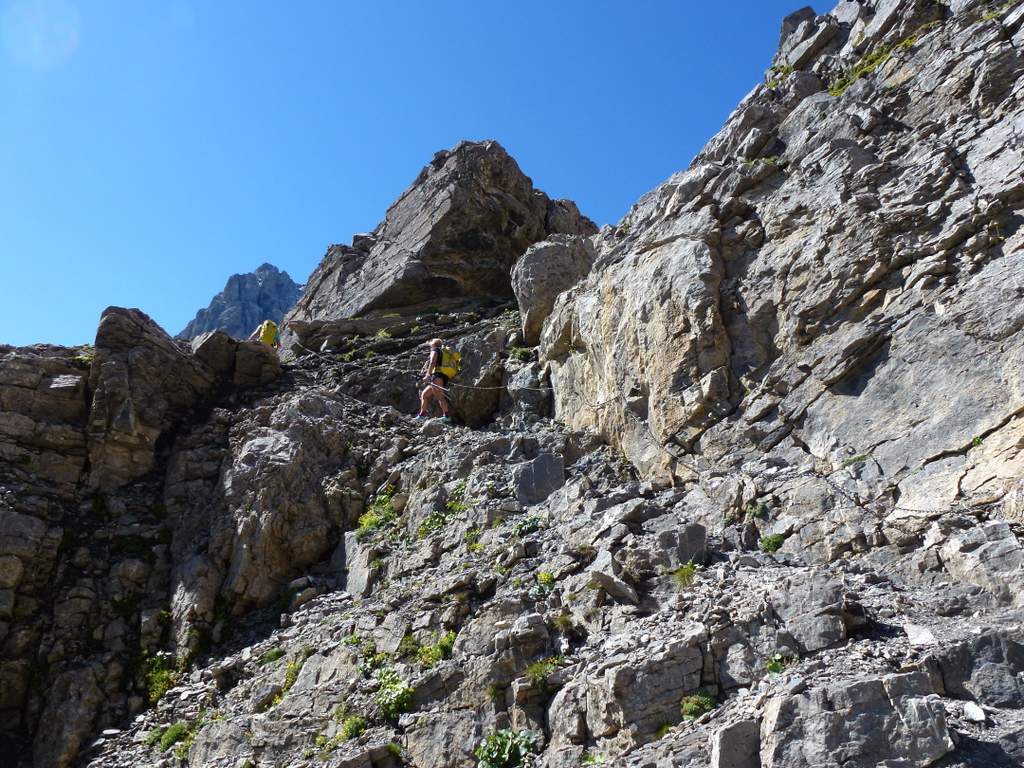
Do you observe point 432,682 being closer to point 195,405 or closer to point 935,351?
point 935,351

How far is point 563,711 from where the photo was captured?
9.56 meters

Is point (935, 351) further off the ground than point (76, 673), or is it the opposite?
point (935, 351)

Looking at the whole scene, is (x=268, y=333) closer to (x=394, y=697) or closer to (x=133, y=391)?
(x=133, y=391)

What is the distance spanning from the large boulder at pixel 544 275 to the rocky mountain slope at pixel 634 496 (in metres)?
0.10

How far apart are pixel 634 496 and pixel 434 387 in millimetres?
7968

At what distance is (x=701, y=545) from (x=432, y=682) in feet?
14.3

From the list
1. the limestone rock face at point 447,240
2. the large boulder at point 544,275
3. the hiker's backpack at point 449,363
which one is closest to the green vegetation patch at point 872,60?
the large boulder at point 544,275

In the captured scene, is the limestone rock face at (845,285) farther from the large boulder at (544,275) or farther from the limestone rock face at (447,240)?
the limestone rock face at (447,240)

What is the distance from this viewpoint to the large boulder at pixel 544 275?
21.1 meters

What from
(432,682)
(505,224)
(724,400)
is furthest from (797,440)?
(505,224)

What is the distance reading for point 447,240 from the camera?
28.2 metres

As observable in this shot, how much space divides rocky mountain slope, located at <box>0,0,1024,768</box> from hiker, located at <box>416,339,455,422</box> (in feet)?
2.05

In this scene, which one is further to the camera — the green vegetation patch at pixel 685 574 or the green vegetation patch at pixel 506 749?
the green vegetation patch at pixel 685 574

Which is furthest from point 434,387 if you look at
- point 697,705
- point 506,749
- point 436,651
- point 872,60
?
point 697,705
